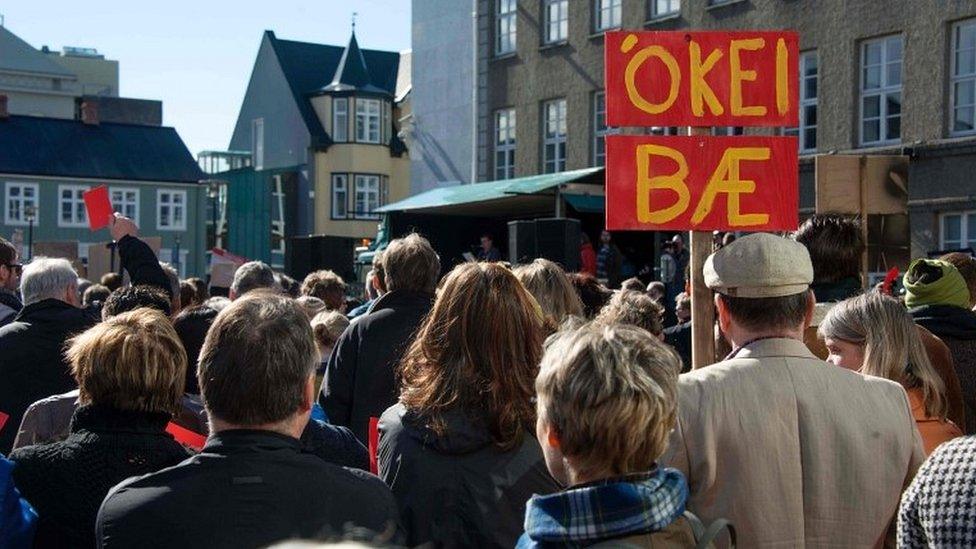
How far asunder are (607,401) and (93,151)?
60883 millimetres

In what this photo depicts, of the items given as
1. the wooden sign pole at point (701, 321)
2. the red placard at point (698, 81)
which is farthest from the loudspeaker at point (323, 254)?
the wooden sign pole at point (701, 321)

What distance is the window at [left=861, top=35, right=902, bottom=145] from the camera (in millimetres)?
22141

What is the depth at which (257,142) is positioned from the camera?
194ft

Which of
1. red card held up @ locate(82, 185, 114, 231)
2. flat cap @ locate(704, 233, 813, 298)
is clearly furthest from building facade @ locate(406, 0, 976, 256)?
flat cap @ locate(704, 233, 813, 298)

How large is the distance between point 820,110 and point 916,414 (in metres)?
19.5

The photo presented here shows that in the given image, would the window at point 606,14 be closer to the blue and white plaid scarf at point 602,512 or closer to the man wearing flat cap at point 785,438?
the man wearing flat cap at point 785,438

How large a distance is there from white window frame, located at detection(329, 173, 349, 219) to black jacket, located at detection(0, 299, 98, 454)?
47.5 m

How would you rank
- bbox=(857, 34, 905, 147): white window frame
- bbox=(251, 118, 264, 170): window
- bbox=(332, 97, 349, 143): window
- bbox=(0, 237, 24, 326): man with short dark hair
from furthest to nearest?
bbox=(251, 118, 264, 170): window → bbox=(332, 97, 349, 143): window → bbox=(857, 34, 905, 147): white window frame → bbox=(0, 237, 24, 326): man with short dark hair

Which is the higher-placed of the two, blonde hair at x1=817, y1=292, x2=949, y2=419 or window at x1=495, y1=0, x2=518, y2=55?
window at x1=495, y1=0, x2=518, y2=55

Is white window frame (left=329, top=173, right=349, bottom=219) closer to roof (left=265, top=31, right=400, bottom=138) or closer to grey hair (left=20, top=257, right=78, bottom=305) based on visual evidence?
roof (left=265, top=31, right=400, bottom=138)

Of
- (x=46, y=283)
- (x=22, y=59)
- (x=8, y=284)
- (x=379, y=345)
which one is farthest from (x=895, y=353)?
(x=22, y=59)

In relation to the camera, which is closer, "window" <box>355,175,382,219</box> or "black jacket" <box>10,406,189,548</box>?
"black jacket" <box>10,406,189,548</box>

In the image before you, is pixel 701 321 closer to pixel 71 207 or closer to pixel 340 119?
pixel 340 119

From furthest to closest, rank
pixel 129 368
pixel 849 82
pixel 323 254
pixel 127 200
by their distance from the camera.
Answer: pixel 127 200
pixel 849 82
pixel 323 254
pixel 129 368
